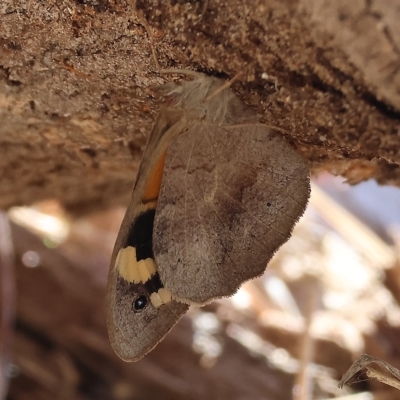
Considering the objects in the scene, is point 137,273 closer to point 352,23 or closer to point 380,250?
point 352,23

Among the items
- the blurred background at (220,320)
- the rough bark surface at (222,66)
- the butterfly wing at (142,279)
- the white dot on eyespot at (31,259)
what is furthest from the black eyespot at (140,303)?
the white dot on eyespot at (31,259)

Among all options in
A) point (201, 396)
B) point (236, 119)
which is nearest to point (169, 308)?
point (236, 119)

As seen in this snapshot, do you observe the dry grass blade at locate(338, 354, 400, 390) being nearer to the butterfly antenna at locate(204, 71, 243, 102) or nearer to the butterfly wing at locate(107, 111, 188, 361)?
the butterfly wing at locate(107, 111, 188, 361)

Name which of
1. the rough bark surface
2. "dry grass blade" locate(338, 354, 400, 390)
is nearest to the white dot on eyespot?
the rough bark surface

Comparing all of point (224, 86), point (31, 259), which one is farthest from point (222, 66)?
point (31, 259)

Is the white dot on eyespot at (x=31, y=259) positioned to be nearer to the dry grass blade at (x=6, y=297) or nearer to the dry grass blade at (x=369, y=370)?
the dry grass blade at (x=6, y=297)

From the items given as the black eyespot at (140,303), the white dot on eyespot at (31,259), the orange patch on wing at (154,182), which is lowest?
the black eyespot at (140,303)
